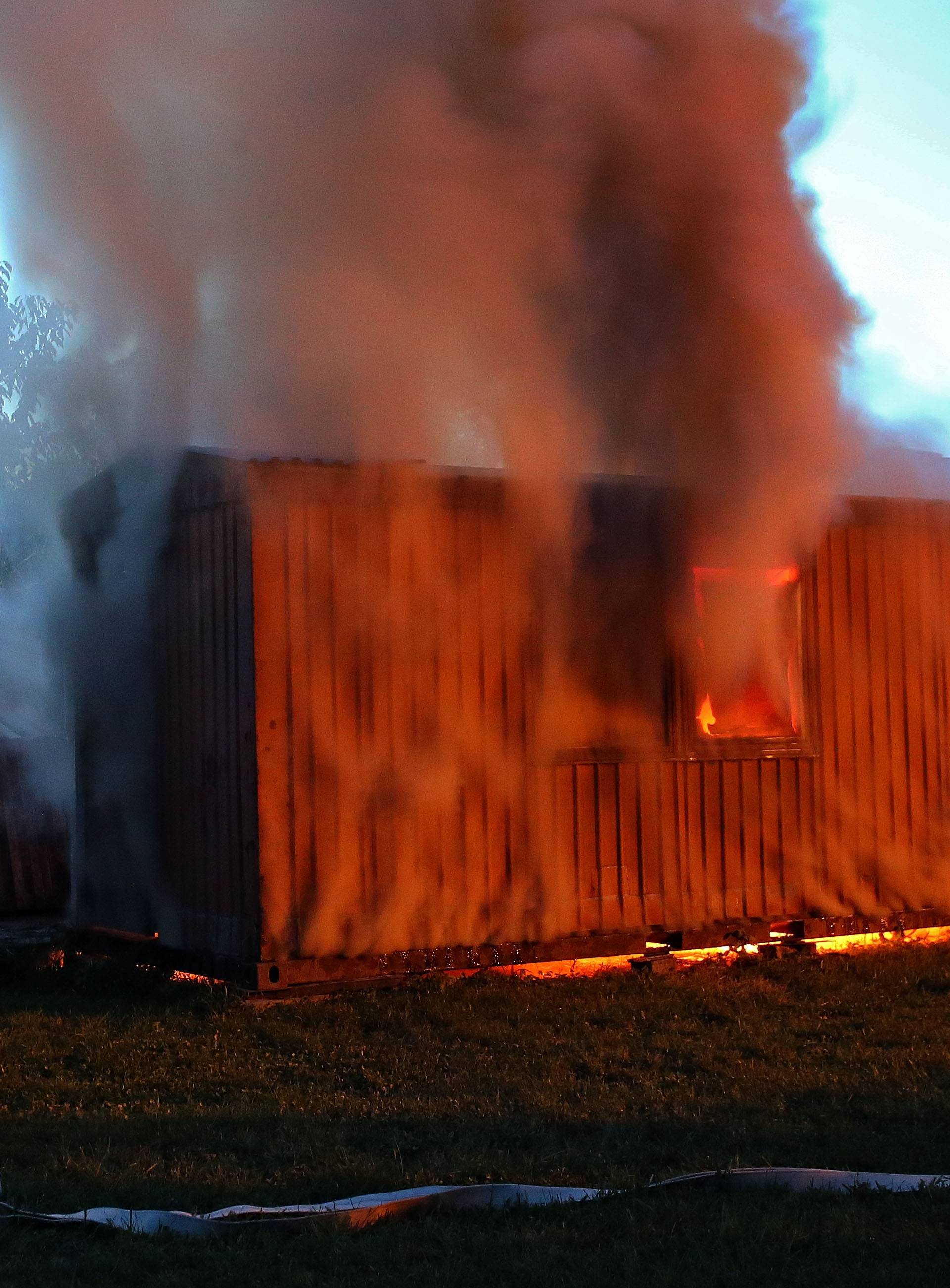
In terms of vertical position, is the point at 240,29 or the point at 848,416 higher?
the point at 240,29

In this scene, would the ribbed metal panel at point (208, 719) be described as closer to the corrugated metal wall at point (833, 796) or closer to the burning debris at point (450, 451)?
the burning debris at point (450, 451)

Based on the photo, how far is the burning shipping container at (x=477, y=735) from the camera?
9.30 meters

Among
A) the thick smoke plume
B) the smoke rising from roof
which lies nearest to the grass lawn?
the thick smoke plume

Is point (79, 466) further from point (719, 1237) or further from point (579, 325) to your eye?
point (719, 1237)

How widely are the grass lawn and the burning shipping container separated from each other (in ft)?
1.71

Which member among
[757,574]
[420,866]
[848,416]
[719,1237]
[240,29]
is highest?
[240,29]

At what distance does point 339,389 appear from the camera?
9961 mm

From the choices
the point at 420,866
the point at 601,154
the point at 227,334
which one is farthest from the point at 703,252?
the point at 420,866

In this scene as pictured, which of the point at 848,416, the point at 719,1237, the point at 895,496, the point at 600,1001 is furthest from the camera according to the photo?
the point at 895,496

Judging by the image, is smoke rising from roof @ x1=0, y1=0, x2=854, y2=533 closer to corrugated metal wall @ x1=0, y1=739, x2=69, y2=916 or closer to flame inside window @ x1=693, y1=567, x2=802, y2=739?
flame inside window @ x1=693, y1=567, x2=802, y2=739

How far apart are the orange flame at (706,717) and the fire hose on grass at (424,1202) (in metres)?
5.35

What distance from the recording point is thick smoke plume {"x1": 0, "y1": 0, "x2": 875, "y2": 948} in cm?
952

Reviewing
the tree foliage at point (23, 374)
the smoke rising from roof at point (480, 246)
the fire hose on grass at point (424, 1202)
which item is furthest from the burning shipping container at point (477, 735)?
the tree foliage at point (23, 374)

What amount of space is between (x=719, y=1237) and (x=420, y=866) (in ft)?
16.4
